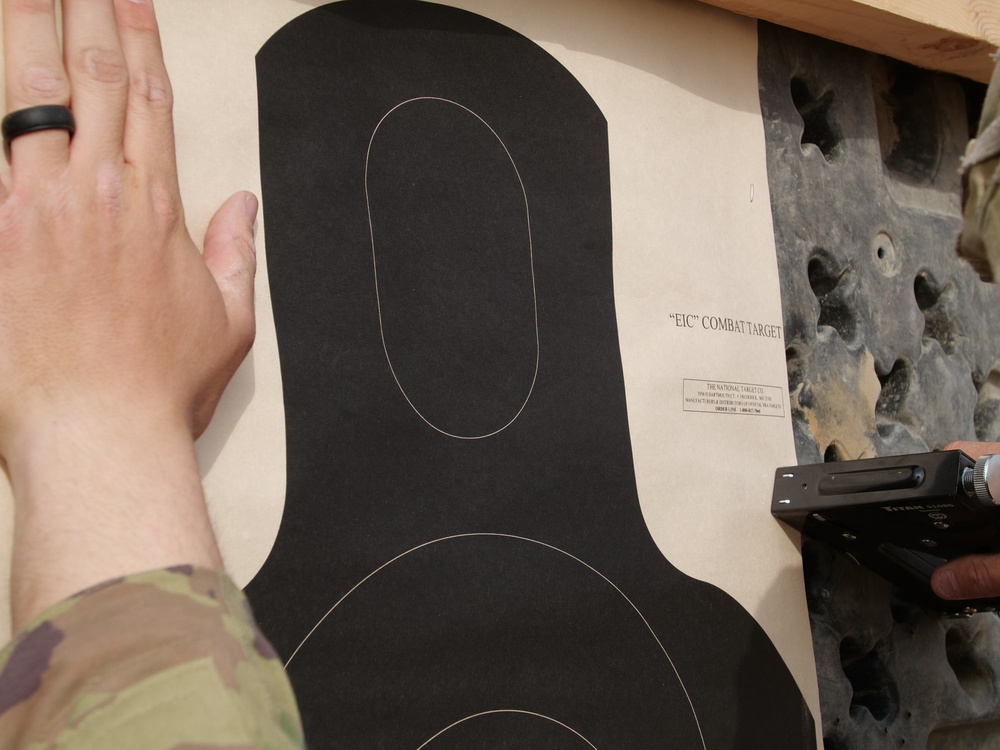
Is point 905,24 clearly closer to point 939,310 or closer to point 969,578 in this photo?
point 939,310

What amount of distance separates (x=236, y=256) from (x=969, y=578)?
73 cm

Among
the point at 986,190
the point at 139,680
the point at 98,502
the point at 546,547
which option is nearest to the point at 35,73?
the point at 98,502

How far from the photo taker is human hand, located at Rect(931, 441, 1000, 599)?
2.81ft

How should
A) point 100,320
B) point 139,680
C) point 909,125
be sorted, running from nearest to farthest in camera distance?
point 139,680 < point 100,320 < point 909,125

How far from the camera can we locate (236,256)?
0.65 m

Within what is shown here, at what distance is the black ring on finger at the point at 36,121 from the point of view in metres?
0.54

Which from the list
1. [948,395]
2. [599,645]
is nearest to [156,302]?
[599,645]

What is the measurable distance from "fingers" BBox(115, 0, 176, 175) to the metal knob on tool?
70 cm

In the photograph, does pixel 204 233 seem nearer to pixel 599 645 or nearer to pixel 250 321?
pixel 250 321

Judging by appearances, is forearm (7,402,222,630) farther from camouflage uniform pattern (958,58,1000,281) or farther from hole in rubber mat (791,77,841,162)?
hole in rubber mat (791,77,841,162)

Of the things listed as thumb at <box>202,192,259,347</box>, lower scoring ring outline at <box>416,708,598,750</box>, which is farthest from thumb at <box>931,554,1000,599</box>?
thumb at <box>202,192,259,347</box>

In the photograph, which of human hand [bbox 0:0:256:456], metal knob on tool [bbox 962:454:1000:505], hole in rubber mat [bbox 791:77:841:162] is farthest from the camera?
hole in rubber mat [bbox 791:77:841:162]

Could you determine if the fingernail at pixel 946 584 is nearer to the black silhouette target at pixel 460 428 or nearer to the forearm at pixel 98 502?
the black silhouette target at pixel 460 428

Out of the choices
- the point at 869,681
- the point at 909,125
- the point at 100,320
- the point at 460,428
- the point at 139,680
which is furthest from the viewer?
the point at 909,125
